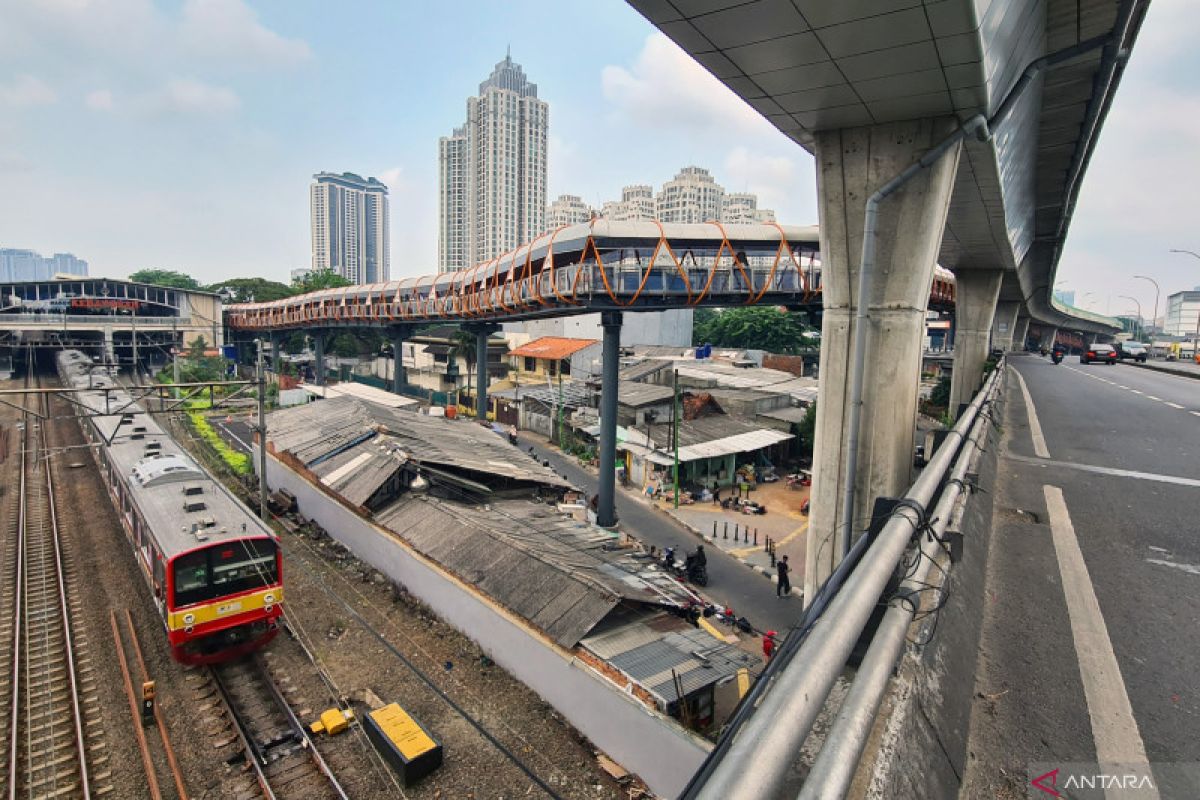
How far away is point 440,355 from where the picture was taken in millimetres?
57281

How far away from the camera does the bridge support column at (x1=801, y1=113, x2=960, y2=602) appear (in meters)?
8.09

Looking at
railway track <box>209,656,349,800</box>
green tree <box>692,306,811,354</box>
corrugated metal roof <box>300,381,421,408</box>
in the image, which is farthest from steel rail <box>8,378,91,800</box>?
green tree <box>692,306,811,354</box>

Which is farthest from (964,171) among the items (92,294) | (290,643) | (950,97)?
(92,294)

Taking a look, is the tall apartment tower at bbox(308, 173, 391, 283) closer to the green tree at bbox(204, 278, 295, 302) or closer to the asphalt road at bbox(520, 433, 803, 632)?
the green tree at bbox(204, 278, 295, 302)

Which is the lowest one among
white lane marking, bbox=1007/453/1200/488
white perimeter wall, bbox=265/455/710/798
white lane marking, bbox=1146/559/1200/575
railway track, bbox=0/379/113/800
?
railway track, bbox=0/379/113/800

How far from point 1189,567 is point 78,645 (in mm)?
18616

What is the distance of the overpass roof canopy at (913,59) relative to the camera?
5383 millimetres

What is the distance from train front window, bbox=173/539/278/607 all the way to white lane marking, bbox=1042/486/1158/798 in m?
13.2

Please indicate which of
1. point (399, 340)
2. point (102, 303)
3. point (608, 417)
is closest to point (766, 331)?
point (399, 340)

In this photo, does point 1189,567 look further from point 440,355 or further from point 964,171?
point 440,355

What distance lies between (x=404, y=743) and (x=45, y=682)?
788cm

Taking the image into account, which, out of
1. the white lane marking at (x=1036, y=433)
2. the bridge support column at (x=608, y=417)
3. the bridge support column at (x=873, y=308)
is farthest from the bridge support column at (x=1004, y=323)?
the bridge support column at (x=873, y=308)

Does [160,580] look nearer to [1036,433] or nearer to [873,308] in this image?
[873,308]

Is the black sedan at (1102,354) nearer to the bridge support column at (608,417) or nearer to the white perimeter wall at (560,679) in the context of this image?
the bridge support column at (608,417)
